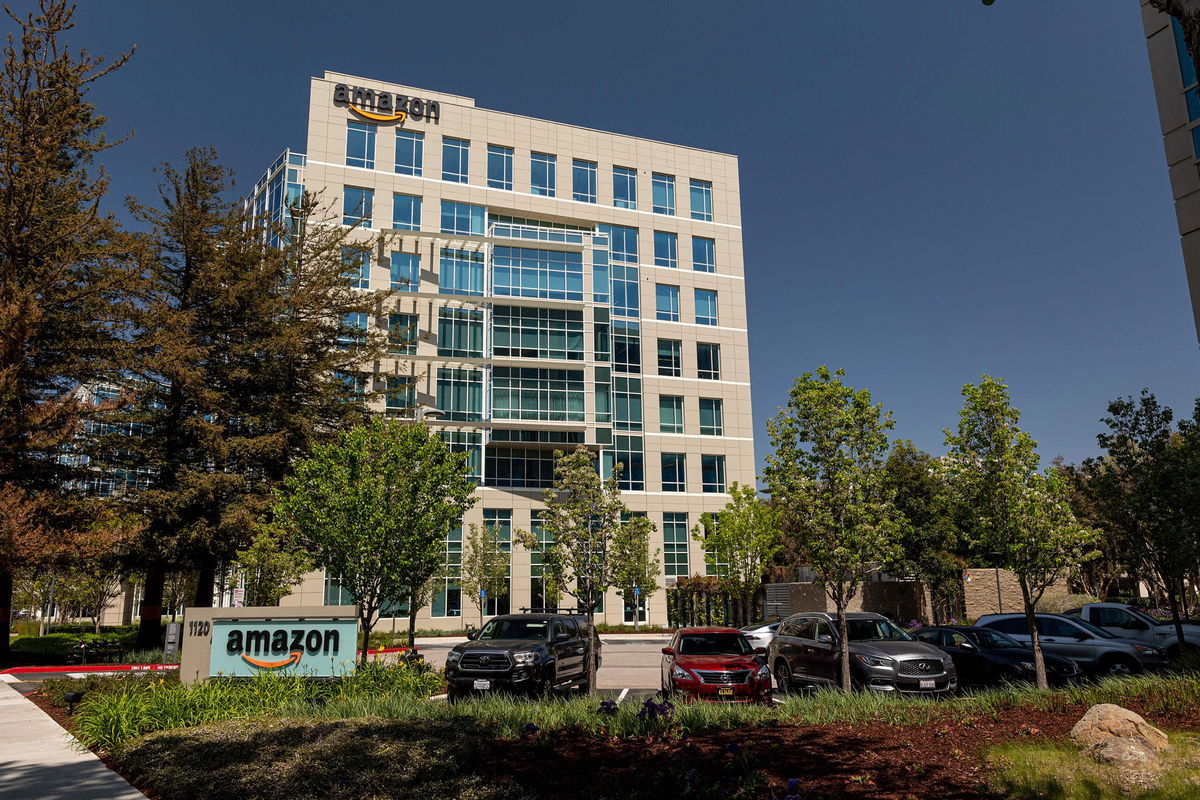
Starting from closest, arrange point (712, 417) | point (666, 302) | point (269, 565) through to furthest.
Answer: point (269, 565), point (712, 417), point (666, 302)

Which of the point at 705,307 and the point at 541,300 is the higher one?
the point at 705,307

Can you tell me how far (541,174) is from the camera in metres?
54.3

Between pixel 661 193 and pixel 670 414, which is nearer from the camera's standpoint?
pixel 670 414

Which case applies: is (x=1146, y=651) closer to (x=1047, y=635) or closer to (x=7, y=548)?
(x=1047, y=635)

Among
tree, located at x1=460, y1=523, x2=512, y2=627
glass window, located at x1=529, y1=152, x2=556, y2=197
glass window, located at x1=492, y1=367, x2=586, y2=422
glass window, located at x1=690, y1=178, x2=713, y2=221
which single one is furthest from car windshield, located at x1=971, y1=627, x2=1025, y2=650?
glass window, located at x1=690, y1=178, x2=713, y2=221

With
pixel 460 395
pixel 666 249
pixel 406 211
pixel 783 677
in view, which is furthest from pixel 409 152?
pixel 783 677

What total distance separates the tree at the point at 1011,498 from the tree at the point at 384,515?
439 inches

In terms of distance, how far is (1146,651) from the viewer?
1895 centimetres

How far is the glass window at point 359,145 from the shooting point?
4941 centimetres

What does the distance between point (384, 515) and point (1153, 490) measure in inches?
738

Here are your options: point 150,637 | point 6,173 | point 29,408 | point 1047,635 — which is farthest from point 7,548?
point 1047,635

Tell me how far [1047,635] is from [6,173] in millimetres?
32491

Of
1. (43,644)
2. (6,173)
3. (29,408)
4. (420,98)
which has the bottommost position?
(43,644)

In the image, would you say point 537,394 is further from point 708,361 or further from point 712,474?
point 712,474
